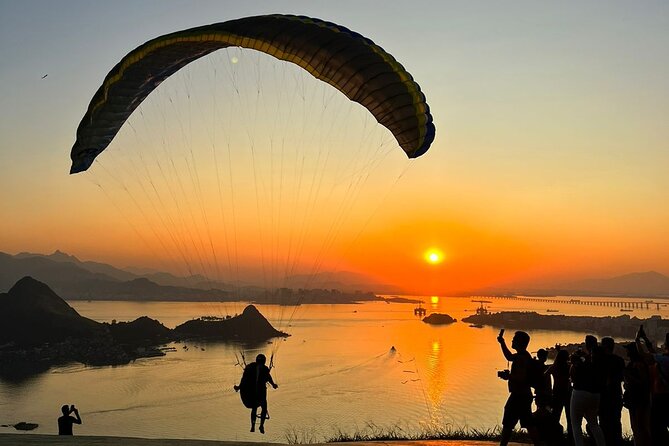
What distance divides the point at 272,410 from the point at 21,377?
59394 millimetres

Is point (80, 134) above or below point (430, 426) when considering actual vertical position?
above

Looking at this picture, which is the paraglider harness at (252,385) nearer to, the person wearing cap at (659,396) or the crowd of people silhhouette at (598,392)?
the crowd of people silhhouette at (598,392)

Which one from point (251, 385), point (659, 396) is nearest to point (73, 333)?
point (251, 385)

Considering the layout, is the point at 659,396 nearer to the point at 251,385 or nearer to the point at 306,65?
the point at 251,385

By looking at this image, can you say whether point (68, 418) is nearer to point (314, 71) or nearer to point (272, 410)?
point (314, 71)

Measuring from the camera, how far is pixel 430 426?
6091 centimetres

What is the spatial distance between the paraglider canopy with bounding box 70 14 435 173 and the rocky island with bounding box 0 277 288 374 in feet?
383

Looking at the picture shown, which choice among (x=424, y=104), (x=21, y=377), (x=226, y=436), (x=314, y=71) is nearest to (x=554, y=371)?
(x=424, y=104)

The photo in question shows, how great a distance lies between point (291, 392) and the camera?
79.5 metres

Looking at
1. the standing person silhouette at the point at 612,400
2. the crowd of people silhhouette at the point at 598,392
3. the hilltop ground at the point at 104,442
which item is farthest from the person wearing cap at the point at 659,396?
the hilltop ground at the point at 104,442

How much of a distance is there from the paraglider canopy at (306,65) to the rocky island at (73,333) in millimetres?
116828

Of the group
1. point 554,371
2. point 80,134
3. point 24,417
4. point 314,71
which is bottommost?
point 24,417

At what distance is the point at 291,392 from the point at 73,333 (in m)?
92.4

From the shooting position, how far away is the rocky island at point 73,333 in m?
125
